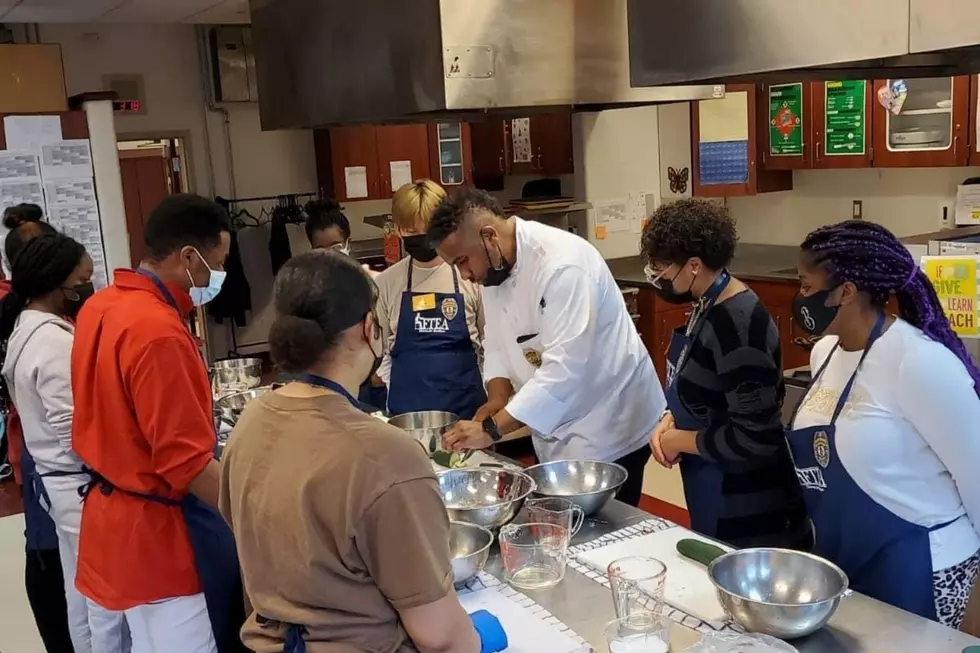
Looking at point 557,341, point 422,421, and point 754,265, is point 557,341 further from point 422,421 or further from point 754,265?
point 754,265

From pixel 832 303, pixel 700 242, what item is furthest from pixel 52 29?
pixel 832 303

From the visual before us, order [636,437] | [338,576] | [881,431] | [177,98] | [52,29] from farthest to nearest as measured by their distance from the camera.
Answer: [177,98] → [52,29] → [636,437] → [881,431] → [338,576]

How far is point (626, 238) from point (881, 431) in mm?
4563

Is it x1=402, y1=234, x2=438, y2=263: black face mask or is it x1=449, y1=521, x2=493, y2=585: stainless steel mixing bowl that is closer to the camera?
x1=449, y1=521, x2=493, y2=585: stainless steel mixing bowl

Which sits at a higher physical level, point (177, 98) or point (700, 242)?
point (177, 98)

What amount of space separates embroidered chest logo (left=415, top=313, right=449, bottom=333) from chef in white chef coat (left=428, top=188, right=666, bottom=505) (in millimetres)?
662

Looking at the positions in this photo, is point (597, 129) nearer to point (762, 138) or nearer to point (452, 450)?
point (762, 138)

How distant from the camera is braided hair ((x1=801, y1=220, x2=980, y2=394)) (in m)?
1.70

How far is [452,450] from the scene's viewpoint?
2359 millimetres

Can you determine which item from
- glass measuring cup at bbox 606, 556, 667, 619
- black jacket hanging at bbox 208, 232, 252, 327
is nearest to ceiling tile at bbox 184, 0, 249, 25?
black jacket hanging at bbox 208, 232, 252, 327

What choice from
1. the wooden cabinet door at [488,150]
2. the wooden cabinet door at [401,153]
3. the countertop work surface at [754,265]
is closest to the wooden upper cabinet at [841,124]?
the countertop work surface at [754,265]

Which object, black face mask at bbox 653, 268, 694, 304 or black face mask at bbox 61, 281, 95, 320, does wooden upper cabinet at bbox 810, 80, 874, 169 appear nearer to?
black face mask at bbox 653, 268, 694, 304

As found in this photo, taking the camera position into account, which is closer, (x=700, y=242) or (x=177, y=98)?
(x=700, y=242)

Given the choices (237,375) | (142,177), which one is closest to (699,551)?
(237,375)
